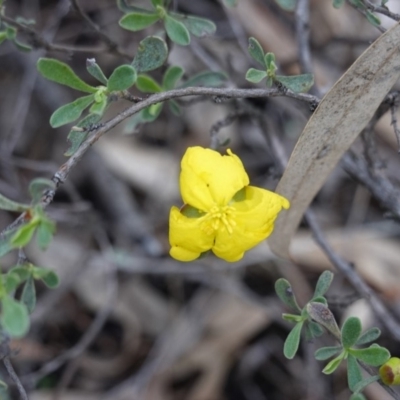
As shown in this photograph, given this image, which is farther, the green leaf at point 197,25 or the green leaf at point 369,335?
the green leaf at point 197,25

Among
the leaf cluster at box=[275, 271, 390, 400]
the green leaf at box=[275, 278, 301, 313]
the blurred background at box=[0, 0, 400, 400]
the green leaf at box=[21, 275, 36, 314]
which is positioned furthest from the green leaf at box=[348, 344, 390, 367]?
the blurred background at box=[0, 0, 400, 400]

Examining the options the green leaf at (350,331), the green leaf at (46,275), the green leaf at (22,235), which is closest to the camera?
the green leaf at (22,235)

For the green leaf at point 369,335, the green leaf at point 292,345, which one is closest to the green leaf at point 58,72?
the green leaf at point 292,345

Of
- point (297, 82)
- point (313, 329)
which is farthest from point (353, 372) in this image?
point (297, 82)

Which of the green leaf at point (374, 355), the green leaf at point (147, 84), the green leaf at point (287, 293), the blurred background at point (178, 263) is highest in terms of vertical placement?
the green leaf at point (374, 355)

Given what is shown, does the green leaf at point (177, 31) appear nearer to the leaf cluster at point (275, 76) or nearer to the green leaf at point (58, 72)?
the leaf cluster at point (275, 76)

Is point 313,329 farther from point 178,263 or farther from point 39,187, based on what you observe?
point 178,263

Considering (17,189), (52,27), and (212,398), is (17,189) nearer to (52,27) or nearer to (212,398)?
(52,27)
